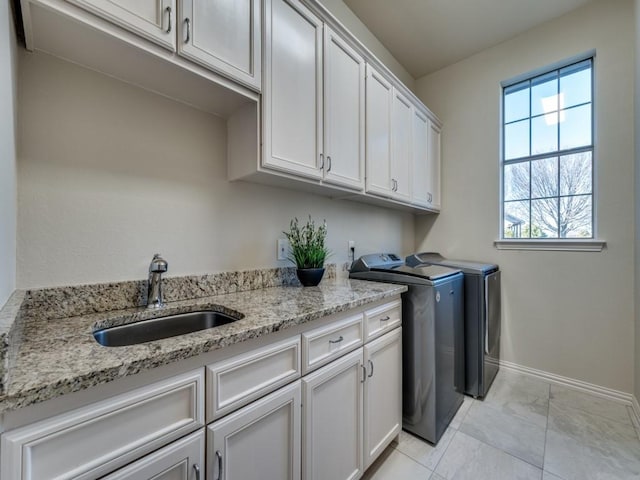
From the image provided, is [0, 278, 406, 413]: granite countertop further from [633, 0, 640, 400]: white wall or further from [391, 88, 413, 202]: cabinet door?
[633, 0, 640, 400]: white wall

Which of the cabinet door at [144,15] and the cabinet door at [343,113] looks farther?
the cabinet door at [343,113]

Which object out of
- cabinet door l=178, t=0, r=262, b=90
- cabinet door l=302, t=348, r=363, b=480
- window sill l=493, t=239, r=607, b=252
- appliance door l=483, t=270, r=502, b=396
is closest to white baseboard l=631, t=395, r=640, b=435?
appliance door l=483, t=270, r=502, b=396

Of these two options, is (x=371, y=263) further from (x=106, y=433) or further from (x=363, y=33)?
(x=363, y=33)

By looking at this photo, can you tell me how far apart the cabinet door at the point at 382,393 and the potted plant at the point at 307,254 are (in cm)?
50

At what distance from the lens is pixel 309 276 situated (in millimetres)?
1628

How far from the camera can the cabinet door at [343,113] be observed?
5.08ft

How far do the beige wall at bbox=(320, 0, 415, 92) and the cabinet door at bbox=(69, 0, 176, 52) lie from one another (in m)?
1.53

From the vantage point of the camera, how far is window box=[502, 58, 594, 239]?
2.23 m

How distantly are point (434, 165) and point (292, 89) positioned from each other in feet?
6.19

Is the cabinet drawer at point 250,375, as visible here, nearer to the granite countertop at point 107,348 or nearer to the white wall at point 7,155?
the granite countertop at point 107,348

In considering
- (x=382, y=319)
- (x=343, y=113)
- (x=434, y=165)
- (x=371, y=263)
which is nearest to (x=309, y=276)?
(x=382, y=319)

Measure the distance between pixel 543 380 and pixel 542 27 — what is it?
9.72 ft

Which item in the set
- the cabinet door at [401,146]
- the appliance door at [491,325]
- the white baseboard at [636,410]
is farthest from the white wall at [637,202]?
the cabinet door at [401,146]

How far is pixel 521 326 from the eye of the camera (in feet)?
8.00
